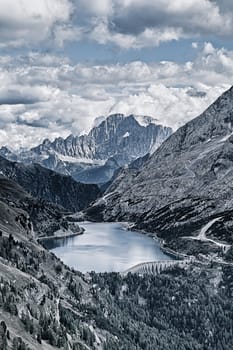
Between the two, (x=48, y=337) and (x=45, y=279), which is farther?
(x=45, y=279)

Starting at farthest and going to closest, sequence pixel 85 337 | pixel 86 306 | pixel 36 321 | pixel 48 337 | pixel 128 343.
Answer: pixel 86 306 < pixel 128 343 < pixel 85 337 < pixel 36 321 < pixel 48 337

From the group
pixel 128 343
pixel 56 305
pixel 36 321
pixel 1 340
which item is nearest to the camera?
pixel 1 340

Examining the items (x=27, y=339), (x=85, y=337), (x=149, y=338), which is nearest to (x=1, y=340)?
(x=27, y=339)

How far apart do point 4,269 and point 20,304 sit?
23.5m

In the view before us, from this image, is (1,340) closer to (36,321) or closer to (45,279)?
(36,321)

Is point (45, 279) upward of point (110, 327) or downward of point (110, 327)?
upward

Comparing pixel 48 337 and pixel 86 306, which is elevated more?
pixel 86 306

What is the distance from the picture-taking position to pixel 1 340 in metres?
102

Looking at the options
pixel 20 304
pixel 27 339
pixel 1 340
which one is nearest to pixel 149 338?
pixel 20 304

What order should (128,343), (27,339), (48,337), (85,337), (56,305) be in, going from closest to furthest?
1. (27,339)
2. (48,337)
3. (85,337)
4. (56,305)
5. (128,343)

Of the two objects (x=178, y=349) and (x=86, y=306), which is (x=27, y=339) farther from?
(x=178, y=349)

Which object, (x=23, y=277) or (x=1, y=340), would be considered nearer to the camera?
(x=1, y=340)

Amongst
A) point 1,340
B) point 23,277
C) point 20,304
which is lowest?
point 1,340

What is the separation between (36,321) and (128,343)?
5268 cm
